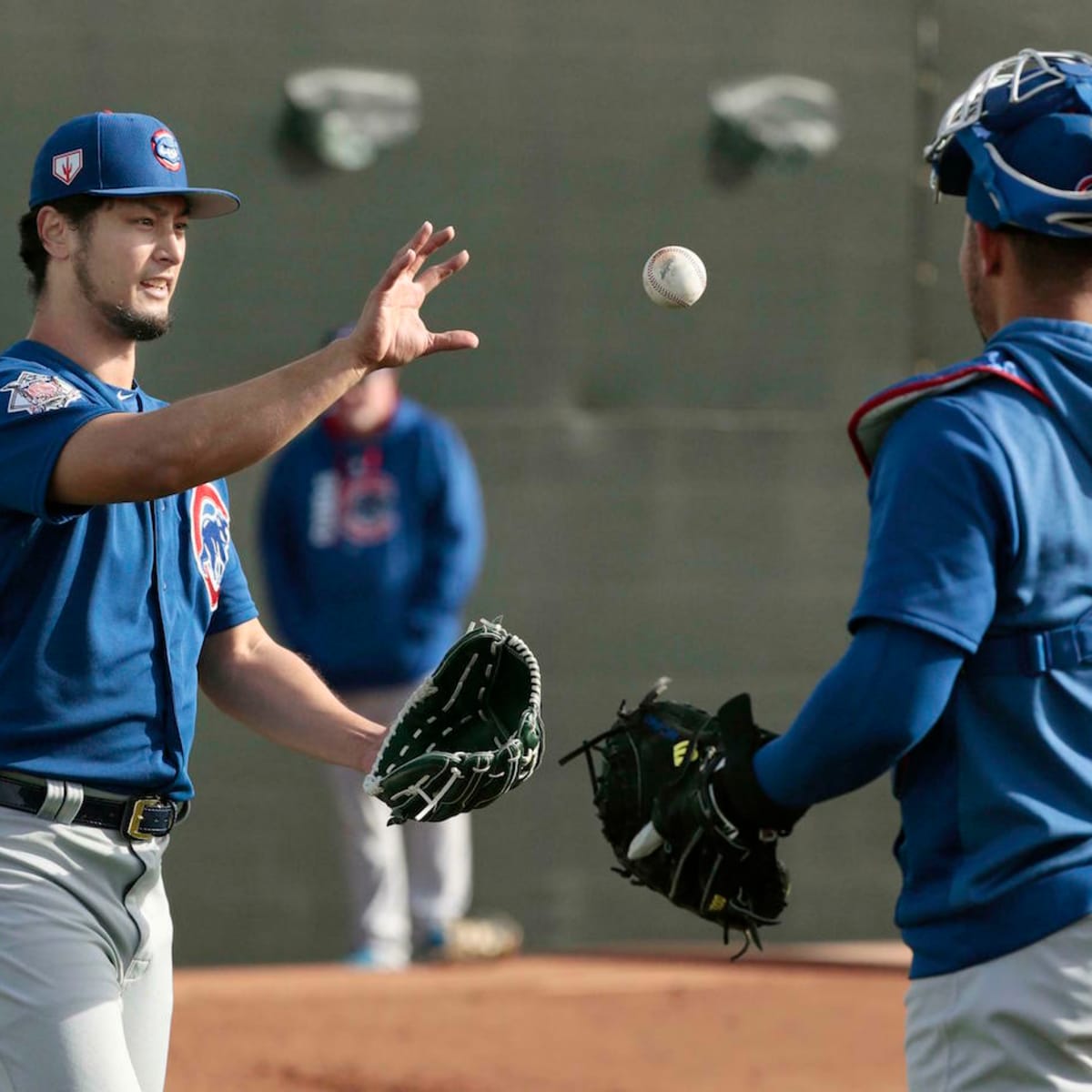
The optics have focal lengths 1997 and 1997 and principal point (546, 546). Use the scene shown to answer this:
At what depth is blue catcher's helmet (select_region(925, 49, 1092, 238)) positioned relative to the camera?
2.79 meters

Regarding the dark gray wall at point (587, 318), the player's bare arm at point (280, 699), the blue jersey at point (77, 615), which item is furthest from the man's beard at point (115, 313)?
the dark gray wall at point (587, 318)

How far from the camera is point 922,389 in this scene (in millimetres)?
2715

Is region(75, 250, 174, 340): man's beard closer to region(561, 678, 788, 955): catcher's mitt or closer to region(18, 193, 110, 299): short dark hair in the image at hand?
region(18, 193, 110, 299): short dark hair

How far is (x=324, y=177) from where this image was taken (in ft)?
27.8

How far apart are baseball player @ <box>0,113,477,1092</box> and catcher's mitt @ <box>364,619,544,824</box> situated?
0.37 feet

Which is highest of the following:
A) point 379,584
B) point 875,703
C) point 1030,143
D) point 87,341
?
point 1030,143

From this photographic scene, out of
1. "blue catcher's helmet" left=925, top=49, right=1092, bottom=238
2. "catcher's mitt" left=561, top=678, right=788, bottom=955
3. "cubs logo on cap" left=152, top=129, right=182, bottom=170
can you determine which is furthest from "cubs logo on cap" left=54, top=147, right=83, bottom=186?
"blue catcher's helmet" left=925, top=49, right=1092, bottom=238

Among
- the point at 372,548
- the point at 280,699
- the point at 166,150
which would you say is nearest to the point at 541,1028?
the point at 372,548

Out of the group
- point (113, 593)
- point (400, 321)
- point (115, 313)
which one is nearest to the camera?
point (400, 321)

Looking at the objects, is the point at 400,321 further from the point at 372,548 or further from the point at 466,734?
the point at 372,548

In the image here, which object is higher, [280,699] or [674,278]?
[674,278]

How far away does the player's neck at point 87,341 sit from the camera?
140 inches

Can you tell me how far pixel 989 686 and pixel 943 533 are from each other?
9.5 inches

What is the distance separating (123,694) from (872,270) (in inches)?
241
